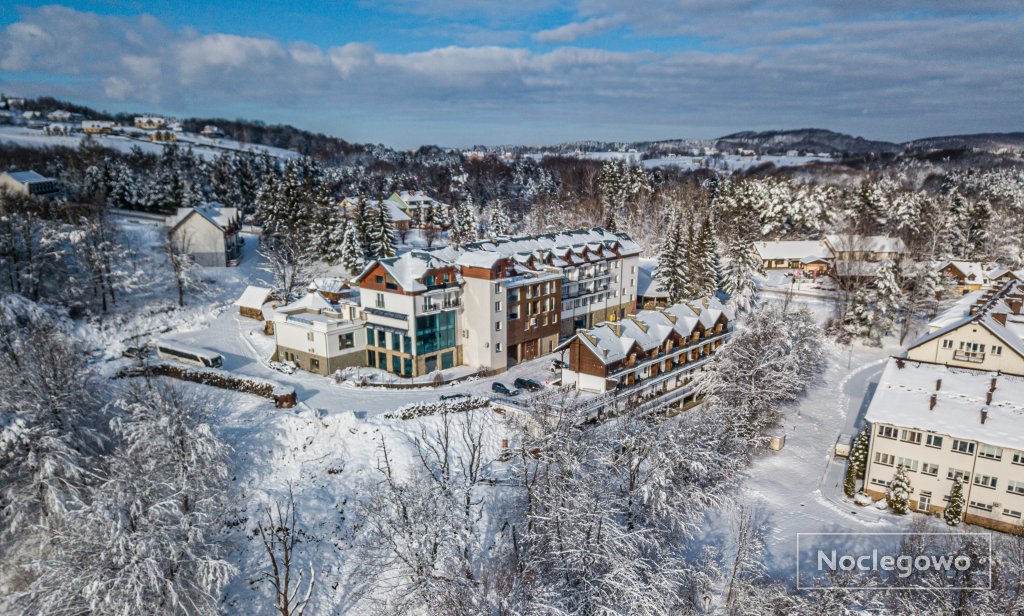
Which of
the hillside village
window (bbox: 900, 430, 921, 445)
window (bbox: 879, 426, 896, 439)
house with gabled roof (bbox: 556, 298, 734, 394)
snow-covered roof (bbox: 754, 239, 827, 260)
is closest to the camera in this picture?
the hillside village

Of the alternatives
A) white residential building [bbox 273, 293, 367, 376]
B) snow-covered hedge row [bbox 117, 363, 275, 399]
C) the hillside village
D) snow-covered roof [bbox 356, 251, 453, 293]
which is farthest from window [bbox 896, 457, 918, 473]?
snow-covered hedge row [bbox 117, 363, 275, 399]

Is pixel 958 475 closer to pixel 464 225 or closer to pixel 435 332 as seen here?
pixel 435 332

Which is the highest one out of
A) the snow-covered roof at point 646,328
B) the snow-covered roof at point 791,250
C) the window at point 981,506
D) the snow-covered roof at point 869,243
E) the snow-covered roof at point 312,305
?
the snow-covered roof at point 869,243

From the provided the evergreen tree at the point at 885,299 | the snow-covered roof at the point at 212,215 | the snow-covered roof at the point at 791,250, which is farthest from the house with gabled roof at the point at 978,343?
the snow-covered roof at the point at 212,215

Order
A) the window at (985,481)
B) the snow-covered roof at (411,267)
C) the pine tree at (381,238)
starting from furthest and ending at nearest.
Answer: the pine tree at (381,238) → the snow-covered roof at (411,267) → the window at (985,481)

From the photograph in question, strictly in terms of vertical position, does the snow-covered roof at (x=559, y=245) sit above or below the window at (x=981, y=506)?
above

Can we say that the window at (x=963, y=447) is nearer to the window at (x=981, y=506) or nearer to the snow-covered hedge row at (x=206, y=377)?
the window at (x=981, y=506)

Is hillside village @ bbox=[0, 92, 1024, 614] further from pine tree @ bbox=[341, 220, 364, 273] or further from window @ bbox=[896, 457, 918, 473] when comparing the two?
pine tree @ bbox=[341, 220, 364, 273]
